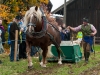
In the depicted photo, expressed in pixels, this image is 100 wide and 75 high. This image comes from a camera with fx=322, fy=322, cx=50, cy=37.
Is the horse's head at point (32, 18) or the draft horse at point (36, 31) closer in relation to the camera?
the horse's head at point (32, 18)

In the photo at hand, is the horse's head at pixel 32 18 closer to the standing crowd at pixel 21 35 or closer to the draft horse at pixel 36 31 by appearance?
the draft horse at pixel 36 31

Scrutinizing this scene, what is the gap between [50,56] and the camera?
13.6 m

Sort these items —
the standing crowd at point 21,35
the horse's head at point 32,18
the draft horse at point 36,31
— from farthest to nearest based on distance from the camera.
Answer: the standing crowd at point 21,35 < the draft horse at point 36,31 < the horse's head at point 32,18

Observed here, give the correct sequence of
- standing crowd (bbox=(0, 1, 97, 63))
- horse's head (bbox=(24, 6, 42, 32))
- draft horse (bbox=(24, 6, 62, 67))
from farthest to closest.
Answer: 1. standing crowd (bbox=(0, 1, 97, 63))
2. draft horse (bbox=(24, 6, 62, 67))
3. horse's head (bbox=(24, 6, 42, 32))

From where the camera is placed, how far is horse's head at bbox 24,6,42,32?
1072 cm

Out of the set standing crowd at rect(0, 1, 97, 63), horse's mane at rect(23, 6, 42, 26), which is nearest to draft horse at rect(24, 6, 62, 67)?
horse's mane at rect(23, 6, 42, 26)

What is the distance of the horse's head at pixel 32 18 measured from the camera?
10719 millimetres

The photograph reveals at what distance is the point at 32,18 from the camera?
10914 mm

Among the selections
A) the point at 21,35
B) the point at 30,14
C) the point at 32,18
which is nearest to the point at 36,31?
the point at 32,18

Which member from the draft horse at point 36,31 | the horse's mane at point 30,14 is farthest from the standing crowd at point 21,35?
the horse's mane at point 30,14

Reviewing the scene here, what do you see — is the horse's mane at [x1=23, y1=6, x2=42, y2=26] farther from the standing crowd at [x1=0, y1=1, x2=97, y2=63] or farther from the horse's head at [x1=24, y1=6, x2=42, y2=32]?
the standing crowd at [x1=0, y1=1, x2=97, y2=63]

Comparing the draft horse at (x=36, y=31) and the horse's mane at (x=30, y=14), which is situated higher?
the horse's mane at (x=30, y=14)

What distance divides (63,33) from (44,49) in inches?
201

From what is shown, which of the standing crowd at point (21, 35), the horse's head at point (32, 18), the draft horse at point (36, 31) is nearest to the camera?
the horse's head at point (32, 18)
